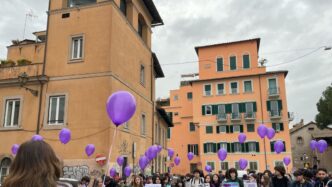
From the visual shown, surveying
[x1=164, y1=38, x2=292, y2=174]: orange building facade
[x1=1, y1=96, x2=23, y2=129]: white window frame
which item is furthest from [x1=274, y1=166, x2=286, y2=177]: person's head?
[x1=164, y1=38, x2=292, y2=174]: orange building facade

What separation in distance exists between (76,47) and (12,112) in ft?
18.8

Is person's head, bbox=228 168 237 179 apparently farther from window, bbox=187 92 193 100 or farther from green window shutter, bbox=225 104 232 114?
window, bbox=187 92 193 100

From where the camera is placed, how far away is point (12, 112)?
1984 cm

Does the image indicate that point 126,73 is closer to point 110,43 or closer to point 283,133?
point 110,43

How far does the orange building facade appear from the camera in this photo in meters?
41.6

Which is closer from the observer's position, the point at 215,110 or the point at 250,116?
the point at 250,116

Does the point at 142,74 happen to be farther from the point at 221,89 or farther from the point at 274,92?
the point at 274,92

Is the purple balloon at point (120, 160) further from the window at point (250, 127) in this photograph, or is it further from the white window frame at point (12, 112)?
the window at point (250, 127)

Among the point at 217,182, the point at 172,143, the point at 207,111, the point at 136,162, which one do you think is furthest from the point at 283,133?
the point at 217,182

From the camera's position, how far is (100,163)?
660 inches

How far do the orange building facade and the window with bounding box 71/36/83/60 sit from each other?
2781 cm

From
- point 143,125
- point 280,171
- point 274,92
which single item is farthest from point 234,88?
point 280,171

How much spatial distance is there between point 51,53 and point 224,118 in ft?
94.7

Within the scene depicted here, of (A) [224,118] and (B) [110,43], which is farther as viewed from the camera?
(A) [224,118]
